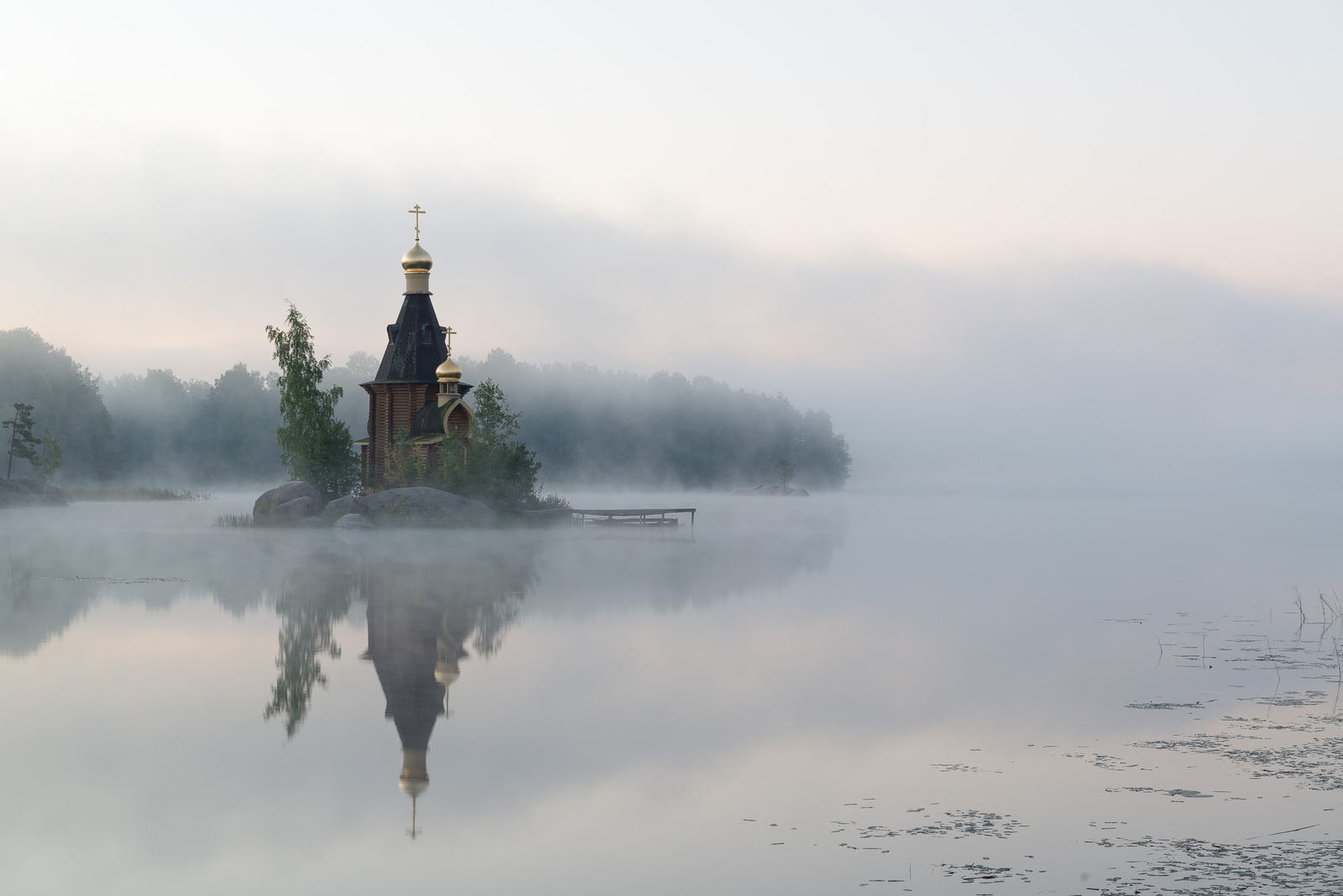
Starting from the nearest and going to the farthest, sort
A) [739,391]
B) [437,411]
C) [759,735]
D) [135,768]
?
1. [135,768]
2. [759,735]
3. [437,411]
4. [739,391]

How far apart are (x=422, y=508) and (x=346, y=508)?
3646 mm

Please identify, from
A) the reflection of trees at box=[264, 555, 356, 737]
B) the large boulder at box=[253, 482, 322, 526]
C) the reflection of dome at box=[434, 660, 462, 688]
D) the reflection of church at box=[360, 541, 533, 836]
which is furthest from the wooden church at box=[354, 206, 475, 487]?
the reflection of dome at box=[434, 660, 462, 688]

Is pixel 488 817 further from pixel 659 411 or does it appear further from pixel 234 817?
Result: pixel 659 411

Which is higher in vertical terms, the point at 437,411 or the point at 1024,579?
the point at 437,411

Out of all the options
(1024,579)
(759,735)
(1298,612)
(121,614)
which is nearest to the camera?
(759,735)

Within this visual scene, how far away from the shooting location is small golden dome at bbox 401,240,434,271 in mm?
56219

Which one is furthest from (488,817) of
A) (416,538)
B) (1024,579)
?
(416,538)

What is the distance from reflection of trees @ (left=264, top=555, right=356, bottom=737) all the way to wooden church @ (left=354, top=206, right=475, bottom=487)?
21000mm

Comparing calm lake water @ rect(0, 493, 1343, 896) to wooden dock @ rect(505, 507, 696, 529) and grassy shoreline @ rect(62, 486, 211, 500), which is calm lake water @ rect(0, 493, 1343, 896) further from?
grassy shoreline @ rect(62, 486, 211, 500)

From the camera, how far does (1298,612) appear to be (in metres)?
25.0

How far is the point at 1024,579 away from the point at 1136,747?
73.7 ft

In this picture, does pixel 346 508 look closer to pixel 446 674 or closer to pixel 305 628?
pixel 305 628

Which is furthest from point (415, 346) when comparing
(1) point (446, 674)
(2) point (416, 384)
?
(1) point (446, 674)

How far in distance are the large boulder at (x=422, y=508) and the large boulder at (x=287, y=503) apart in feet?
11.4
